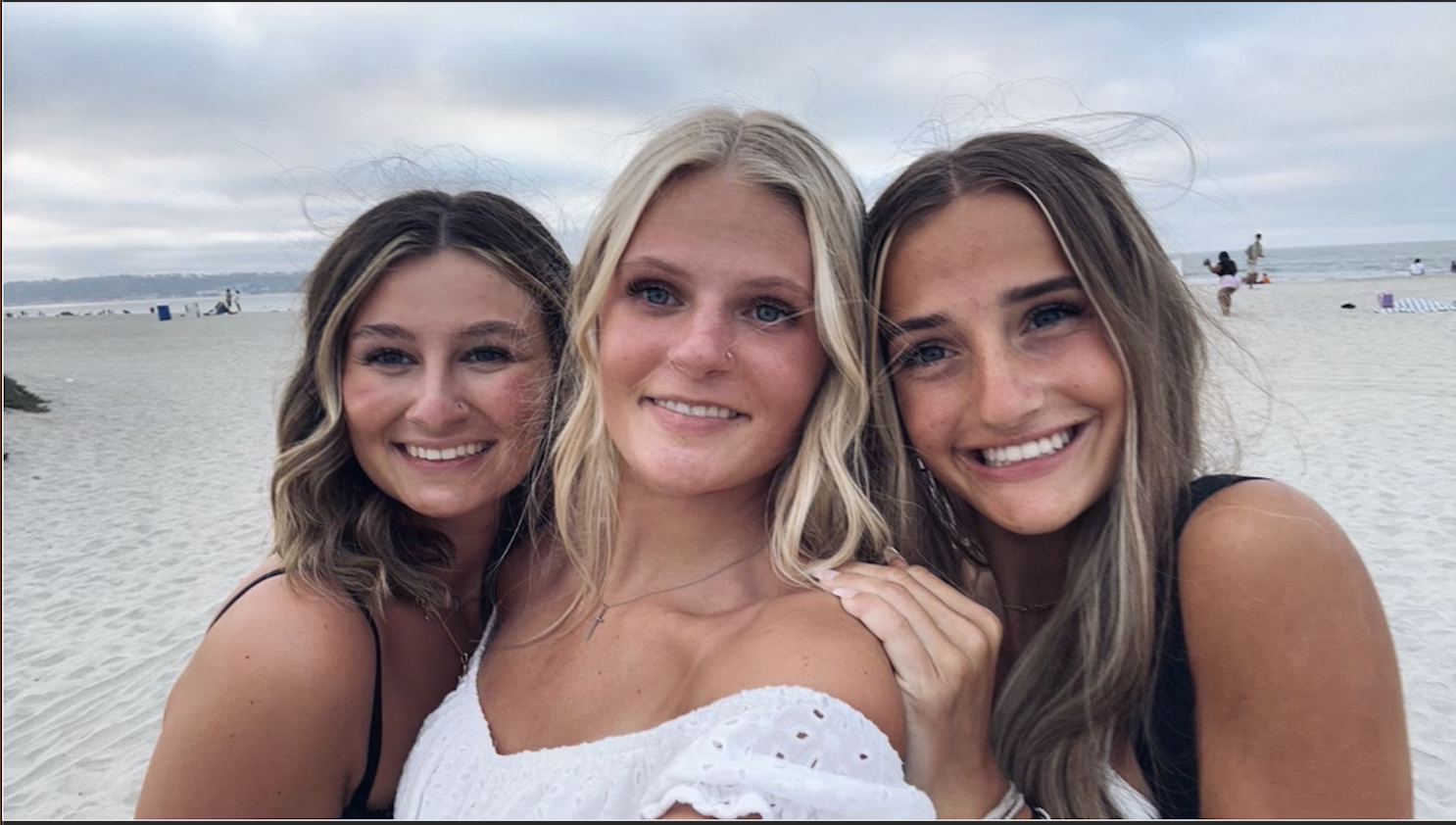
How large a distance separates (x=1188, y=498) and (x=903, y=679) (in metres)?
0.90

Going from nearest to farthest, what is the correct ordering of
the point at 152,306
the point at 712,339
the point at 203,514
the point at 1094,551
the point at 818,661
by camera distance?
1. the point at 818,661
2. the point at 712,339
3. the point at 1094,551
4. the point at 203,514
5. the point at 152,306

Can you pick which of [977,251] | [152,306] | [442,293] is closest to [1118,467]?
[977,251]

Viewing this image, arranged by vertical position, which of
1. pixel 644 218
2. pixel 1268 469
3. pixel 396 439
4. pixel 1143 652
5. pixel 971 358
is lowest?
pixel 1268 469

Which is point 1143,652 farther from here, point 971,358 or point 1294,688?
point 971,358

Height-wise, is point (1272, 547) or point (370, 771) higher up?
point (1272, 547)

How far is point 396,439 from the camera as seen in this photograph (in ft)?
9.27

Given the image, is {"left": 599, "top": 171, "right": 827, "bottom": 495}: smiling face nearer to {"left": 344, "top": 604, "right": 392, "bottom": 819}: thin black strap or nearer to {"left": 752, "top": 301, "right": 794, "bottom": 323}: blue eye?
{"left": 752, "top": 301, "right": 794, "bottom": 323}: blue eye

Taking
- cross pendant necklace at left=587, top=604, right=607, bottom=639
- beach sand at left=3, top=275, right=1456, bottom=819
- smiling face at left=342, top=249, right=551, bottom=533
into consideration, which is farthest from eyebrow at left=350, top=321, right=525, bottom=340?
cross pendant necklace at left=587, top=604, right=607, bottom=639

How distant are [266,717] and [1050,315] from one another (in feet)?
7.11

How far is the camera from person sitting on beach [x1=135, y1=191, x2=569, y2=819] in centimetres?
231

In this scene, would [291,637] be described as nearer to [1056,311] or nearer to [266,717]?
[266,717]

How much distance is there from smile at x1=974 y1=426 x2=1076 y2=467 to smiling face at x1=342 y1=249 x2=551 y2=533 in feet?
4.68

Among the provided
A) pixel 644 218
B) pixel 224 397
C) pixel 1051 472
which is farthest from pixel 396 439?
pixel 224 397

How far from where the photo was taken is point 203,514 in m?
11.8
